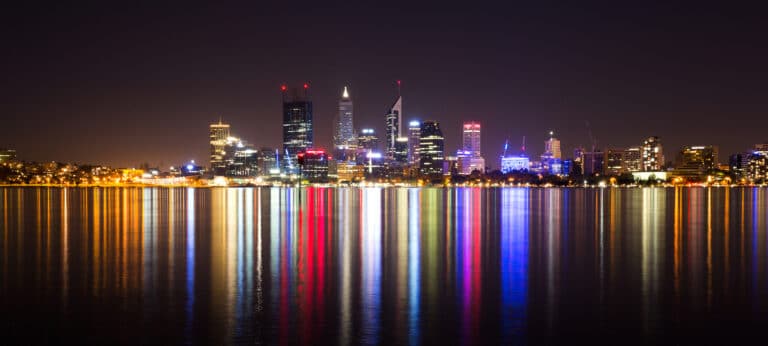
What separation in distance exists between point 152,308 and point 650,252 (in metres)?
19.6

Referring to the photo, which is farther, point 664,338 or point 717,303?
point 717,303

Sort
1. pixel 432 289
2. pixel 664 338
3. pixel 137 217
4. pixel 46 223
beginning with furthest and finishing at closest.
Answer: pixel 137 217, pixel 46 223, pixel 432 289, pixel 664 338

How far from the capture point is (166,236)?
116 ft

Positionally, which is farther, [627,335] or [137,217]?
[137,217]

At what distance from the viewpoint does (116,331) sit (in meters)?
14.6

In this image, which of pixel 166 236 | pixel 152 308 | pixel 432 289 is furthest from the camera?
pixel 166 236

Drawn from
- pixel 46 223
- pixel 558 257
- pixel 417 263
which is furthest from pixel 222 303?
pixel 46 223

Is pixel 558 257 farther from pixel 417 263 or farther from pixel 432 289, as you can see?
pixel 432 289

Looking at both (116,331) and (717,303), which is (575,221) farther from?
(116,331)

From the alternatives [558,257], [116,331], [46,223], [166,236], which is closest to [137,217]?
[46,223]

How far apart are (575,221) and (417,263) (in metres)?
24.8

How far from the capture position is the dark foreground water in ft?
47.7

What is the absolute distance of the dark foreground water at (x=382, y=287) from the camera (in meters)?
14.5

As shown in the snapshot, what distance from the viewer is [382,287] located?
64.6 ft
